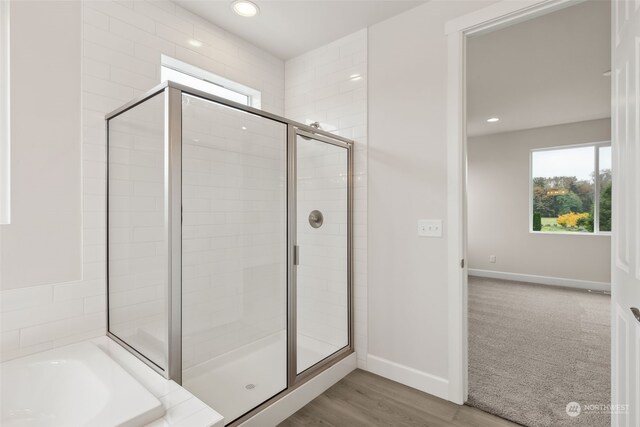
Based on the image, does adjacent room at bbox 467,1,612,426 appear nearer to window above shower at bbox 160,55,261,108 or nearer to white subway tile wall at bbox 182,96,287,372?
white subway tile wall at bbox 182,96,287,372

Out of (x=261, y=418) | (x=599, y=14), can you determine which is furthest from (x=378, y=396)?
(x=599, y=14)

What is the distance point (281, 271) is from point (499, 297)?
3.93 m

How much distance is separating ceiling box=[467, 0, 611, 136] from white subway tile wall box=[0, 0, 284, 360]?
8.40 ft

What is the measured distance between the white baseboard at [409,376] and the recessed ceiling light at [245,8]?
2735 millimetres

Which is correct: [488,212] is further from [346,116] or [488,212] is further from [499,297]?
[346,116]

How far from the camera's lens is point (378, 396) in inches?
84.3

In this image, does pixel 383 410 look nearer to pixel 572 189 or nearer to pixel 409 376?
pixel 409 376

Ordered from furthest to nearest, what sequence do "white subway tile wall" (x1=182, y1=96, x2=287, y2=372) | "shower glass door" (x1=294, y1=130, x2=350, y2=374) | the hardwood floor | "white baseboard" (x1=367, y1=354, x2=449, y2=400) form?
1. "shower glass door" (x1=294, y1=130, x2=350, y2=374)
2. "white baseboard" (x1=367, y1=354, x2=449, y2=400)
3. the hardwood floor
4. "white subway tile wall" (x1=182, y1=96, x2=287, y2=372)

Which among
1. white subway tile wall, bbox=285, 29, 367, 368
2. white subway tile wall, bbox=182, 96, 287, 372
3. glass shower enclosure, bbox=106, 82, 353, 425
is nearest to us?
glass shower enclosure, bbox=106, 82, 353, 425

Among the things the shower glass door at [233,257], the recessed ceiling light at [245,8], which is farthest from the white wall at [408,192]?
the recessed ceiling light at [245,8]

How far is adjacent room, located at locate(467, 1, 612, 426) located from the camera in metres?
2.38

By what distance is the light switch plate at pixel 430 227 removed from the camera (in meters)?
2.16

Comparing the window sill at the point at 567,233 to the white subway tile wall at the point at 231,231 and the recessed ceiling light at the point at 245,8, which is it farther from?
the recessed ceiling light at the point at 245,8

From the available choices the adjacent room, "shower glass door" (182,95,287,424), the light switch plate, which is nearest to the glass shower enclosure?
"shower glass door" (182,95,287,424)
